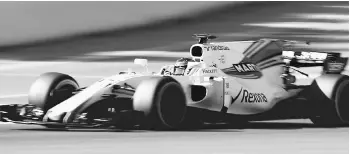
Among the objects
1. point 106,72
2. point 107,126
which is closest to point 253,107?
point 107,126

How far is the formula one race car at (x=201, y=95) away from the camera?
49.0 feet

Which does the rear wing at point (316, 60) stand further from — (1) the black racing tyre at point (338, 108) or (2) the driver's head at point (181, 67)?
(2) the driver's head at point (181, 67)

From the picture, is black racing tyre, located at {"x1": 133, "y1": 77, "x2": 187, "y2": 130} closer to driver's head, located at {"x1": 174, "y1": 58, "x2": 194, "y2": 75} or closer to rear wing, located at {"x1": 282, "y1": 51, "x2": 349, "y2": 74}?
driver's head, located at {"x1": 174, "y1": 58, "x2": 194, "y2": 75}

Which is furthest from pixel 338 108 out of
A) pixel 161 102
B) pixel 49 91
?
pixel 49 91

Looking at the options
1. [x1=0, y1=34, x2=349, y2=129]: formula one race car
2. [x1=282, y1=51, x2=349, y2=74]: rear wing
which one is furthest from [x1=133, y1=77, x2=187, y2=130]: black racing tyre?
[x1=282, y1=51, x2=349, y2=74]: rear wing

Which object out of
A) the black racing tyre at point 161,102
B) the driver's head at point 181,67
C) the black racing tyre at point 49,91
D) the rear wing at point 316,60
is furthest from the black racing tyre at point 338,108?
the black racing tyre at point 49,91

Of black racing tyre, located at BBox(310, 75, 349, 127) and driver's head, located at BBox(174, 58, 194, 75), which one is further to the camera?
black racing tyre, located at BBox(310, 75, 349, 127)

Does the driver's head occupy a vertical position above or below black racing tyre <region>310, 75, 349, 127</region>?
above

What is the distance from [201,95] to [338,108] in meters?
2.90

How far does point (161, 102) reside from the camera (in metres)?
15.0

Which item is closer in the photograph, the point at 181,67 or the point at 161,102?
the point at 161,102

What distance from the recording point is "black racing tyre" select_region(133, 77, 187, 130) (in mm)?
14758

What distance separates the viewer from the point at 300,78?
723 inches

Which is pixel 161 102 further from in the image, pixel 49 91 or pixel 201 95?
pixel 49 91
